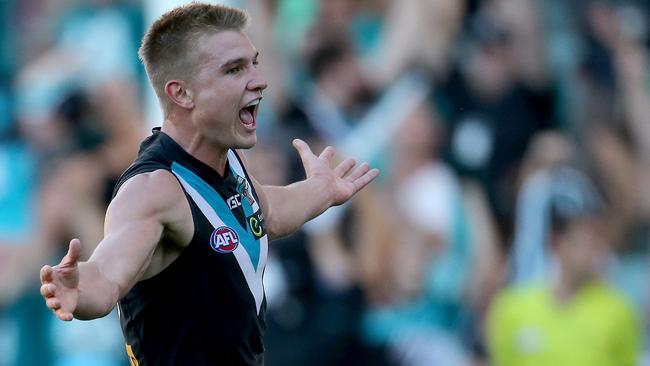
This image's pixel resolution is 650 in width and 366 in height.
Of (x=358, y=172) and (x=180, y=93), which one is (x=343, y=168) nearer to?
(x=358, y=172)

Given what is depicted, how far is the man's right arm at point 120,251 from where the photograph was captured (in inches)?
148

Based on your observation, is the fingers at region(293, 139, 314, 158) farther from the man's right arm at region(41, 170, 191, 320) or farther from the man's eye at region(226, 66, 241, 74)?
the man's right arm at region(41, 170, 191, 320)

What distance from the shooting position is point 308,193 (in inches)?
210

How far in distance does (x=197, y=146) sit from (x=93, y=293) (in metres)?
0.94

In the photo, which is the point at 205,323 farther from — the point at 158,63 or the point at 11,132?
the point at 11,132

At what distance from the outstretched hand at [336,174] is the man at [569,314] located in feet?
12.5

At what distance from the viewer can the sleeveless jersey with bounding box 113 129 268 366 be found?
4.44 m

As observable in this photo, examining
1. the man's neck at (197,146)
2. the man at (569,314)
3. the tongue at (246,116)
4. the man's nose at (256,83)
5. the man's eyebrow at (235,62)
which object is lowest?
the man at (569,314)

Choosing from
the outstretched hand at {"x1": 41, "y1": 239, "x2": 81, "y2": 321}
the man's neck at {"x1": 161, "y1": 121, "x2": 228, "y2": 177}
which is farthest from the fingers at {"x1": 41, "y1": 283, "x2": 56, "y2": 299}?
the man's neck at {"x1": 161, "y1": 121, "x2": 228, "y2": 177}

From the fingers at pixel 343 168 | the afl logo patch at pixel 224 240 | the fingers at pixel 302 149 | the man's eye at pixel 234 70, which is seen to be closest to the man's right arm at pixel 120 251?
the afl logo patch at pixel 224 240

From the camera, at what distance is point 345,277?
9805 millimetres

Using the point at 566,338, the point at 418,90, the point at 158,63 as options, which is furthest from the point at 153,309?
the point at 418,90

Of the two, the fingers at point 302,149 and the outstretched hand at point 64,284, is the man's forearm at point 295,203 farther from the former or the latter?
the outstretched hand at point 64,284

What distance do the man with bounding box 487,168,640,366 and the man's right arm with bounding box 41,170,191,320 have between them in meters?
5.14
